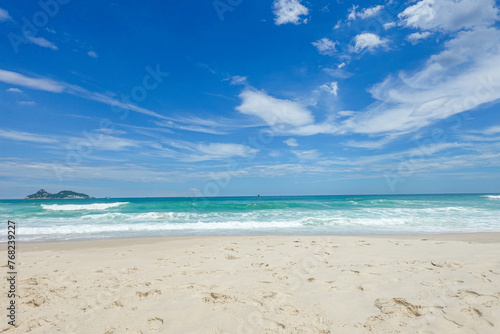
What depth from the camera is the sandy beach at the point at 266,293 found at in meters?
2.88

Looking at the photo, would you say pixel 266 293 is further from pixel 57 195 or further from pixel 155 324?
pixel 57 195

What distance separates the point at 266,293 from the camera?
3723 millimetres

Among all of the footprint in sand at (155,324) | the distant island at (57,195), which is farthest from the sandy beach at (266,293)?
the distant island at (57,195)

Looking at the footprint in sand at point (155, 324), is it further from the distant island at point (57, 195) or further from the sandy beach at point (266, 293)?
the distant island at point (57, 195)

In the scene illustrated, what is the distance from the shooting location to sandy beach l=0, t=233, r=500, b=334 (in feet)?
9.43

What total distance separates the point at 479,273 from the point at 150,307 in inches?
215

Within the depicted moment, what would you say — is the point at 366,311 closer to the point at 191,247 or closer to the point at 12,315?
the point at 12,315

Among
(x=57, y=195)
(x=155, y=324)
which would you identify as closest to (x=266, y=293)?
(x=155, y=324)

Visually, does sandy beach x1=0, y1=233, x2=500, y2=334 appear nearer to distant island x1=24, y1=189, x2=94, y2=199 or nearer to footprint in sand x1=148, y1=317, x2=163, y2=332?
footprint in sand x1=148, y1=317, x2=163, y2=332

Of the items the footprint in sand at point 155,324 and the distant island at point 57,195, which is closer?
the footprint in sand at point 155,324

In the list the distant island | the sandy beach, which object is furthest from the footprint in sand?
the distant island

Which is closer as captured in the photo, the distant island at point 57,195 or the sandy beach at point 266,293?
the sandy beach at point 266,293

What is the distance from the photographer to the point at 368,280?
418 cm

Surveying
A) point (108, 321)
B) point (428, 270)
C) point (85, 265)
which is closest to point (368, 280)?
point (428, 270)
